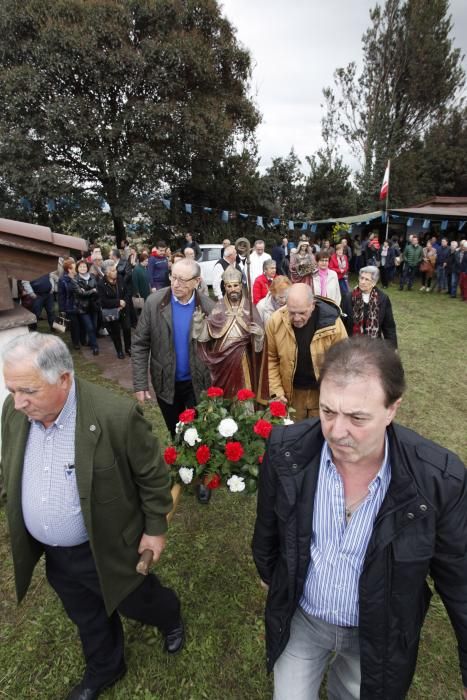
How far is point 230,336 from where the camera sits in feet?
12.2

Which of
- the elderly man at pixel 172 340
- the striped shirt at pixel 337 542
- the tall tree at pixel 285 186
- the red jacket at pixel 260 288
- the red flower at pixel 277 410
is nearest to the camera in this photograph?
the striped shirt at pixel 337 542

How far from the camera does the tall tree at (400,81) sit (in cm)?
2845

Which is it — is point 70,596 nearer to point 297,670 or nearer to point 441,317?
point 297,670

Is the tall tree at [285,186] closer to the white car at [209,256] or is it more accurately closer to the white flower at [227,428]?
the white car at [209,256]

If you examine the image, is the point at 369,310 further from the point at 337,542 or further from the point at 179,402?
the point at 337,542

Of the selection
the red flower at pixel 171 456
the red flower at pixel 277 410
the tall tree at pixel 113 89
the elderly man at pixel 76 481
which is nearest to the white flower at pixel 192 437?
the red flower at pixel 171 456

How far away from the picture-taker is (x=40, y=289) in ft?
28.5


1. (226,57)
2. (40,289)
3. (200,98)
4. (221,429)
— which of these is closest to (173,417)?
(221,429)

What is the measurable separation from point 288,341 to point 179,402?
1267mm

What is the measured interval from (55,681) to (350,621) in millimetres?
1987

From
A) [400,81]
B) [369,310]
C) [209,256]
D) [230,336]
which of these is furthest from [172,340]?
[400,81]

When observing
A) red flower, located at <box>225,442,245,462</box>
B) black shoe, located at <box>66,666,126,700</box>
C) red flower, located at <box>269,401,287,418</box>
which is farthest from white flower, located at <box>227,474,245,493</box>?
black shoe, located at <box>66,666,126,700</box>

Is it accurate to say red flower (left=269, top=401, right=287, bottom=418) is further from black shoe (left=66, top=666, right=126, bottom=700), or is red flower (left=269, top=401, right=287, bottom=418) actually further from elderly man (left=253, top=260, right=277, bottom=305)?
elderly man (left=253, top=260, right=277, bottom=305)

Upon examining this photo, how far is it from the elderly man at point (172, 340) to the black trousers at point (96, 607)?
5.69 feet
